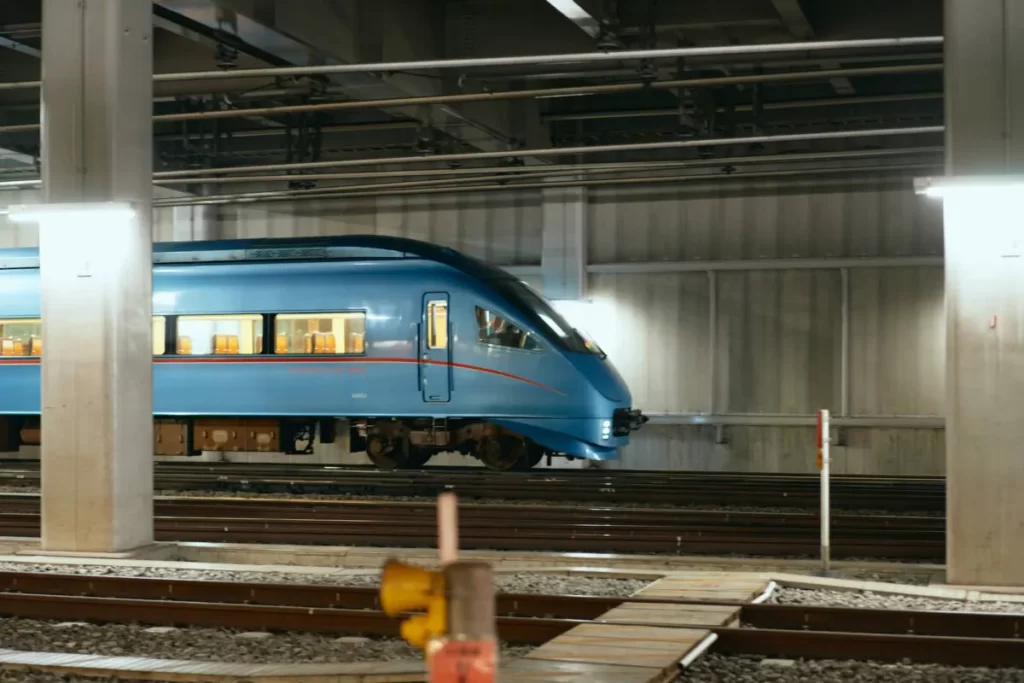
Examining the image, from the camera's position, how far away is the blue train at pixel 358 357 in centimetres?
1769

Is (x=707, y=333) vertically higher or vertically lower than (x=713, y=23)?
lower

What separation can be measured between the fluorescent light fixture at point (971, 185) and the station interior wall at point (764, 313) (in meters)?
11.9

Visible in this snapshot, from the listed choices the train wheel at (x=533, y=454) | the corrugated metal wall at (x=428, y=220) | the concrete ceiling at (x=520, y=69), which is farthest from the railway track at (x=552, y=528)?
the corrugated metal wall at (x=428, y=220)

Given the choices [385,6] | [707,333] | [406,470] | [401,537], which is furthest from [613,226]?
[401,537]

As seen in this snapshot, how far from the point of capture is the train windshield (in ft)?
57.7

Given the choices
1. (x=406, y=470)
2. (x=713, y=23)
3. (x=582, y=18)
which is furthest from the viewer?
(x=406, y=470)

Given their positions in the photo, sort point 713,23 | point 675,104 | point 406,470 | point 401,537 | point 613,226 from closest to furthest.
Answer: point 401,537
point 713,23
point 406,470
point 675,104
point 613,226

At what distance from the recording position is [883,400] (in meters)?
21.5

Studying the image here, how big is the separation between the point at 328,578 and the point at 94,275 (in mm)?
3266

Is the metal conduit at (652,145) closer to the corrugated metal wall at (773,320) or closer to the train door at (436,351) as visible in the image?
the train door at (436,351)

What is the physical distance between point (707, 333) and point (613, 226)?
7.94 feet

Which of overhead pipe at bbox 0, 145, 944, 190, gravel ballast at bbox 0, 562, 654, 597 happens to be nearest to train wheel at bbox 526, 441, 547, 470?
overhead pipe at bbox 0, 145, 944, 190

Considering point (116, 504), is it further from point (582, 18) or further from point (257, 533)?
point (582, 18)

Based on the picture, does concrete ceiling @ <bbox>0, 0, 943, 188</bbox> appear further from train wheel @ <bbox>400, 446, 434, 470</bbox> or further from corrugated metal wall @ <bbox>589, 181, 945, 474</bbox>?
train wheel @ <bbox>400, 446, 434, 470</bbox>
